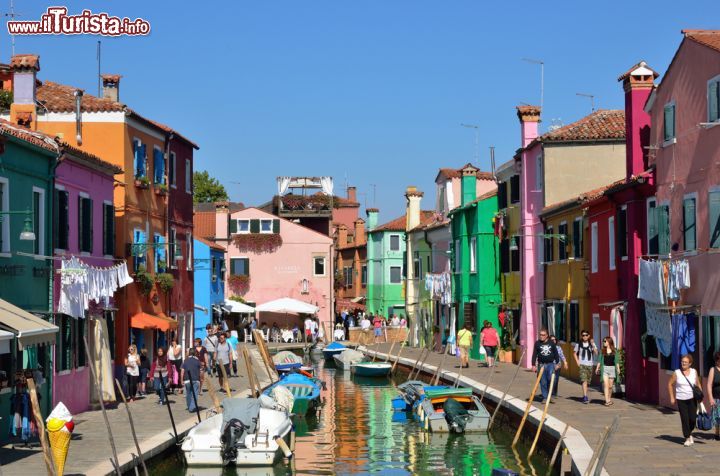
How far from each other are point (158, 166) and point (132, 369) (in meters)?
10.1

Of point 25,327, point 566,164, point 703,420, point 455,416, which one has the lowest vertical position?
point 455,416

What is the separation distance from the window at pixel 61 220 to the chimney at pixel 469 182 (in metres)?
30.0

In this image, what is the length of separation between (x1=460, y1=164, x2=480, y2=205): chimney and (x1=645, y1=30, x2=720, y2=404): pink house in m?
27.2

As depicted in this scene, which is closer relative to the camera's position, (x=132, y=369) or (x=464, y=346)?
(x=132, y=369)

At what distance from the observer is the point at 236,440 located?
23.3 metres

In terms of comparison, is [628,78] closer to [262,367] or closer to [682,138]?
[682,138]

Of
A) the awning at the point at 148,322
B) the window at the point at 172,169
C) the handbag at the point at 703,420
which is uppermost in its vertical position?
the window at the point at 172,169

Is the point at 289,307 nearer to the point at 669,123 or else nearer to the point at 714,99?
the point at 669,123

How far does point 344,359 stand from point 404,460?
102ft

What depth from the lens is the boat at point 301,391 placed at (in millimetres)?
34562

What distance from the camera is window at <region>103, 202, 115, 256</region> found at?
1288 inches

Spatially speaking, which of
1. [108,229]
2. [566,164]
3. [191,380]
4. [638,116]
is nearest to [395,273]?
[566,164]

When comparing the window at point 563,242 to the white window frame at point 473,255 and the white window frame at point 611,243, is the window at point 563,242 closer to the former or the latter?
the white window frame at point 611,243

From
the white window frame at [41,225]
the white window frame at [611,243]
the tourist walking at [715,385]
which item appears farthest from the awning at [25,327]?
the white window frame at [611,243]
